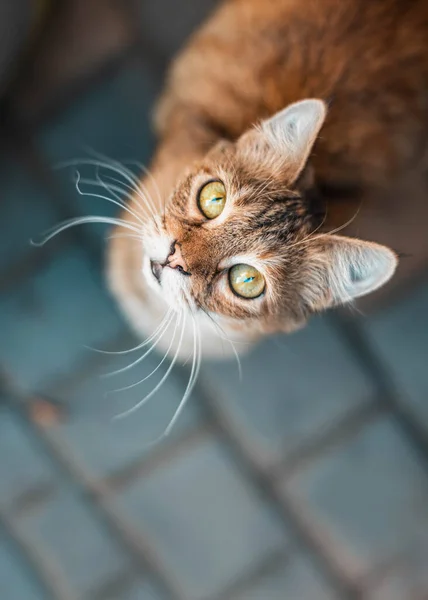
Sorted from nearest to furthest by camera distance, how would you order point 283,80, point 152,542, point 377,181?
point 283,80 → point 377,181 → point 152,542

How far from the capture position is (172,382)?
1.68m

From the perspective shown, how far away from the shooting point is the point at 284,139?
1089mm

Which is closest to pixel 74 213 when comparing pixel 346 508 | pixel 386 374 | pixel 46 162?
pixel 46 162

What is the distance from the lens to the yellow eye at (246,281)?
1089 millimetres

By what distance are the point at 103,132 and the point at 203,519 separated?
3.58 ft

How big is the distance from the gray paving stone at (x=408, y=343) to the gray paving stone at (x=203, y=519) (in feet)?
1.67

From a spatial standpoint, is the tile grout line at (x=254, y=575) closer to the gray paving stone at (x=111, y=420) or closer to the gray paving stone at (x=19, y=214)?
the gray paving stone at (x=111, y=420)

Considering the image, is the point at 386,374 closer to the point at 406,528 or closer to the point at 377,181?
the point at 406,528

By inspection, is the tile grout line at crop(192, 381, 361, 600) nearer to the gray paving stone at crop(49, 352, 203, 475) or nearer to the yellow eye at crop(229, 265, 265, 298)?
the gray paving stone at crop(49, 352, 203, 475)

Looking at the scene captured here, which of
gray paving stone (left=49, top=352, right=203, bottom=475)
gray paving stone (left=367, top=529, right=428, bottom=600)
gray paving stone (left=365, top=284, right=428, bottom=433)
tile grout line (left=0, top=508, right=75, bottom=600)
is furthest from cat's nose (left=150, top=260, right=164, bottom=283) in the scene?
gray paving stone (left=367, top=529, right=428, bottom=600)

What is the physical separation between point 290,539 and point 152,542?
1.22ft

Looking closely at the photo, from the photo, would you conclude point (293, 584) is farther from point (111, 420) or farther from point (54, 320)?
point (54, 320)

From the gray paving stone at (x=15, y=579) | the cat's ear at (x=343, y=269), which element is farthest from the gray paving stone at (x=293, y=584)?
the cat's ear at (x=343, y=269)

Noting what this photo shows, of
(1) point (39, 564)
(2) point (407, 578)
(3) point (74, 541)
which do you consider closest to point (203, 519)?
(3) point (74, 541)
